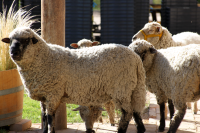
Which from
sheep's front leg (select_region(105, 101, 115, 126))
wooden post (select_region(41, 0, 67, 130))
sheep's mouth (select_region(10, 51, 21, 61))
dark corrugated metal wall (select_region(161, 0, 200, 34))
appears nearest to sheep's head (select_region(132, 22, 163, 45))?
sheep's front leg (select_region(105, 101, 115, 126))

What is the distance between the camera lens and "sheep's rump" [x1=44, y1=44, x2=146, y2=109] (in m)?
3.71

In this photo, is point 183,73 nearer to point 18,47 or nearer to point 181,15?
point 18,47

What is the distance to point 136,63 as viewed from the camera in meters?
3.82

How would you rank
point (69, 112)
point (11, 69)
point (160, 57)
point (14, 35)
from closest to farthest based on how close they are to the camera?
point (14, 35) < point (160, 57) < point (11, 69) < point (69, 112)

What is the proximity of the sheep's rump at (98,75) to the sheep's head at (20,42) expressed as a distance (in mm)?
427

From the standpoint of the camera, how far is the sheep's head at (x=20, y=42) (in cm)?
340

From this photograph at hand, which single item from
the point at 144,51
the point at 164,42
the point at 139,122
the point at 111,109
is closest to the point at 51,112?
the point at 139,122

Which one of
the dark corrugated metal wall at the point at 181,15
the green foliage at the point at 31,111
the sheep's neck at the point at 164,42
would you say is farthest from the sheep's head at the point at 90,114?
the dark corrugated metal wall at the point at 181,15

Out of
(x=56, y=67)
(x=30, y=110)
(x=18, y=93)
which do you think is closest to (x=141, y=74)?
(x=56, y=67)

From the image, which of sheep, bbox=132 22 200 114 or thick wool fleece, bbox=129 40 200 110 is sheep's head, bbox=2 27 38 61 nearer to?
thick wool fleece, bbox=129 40 200 110

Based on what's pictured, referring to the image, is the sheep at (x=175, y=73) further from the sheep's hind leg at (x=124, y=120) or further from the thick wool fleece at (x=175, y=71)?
the sheep's hind leg at (x=124, y=120)

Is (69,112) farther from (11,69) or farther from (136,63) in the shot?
(136,63)

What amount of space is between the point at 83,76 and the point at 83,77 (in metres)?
0.01

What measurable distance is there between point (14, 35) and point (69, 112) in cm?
284
